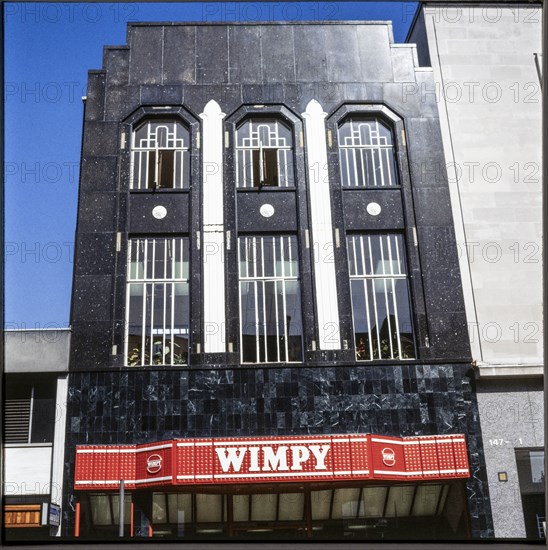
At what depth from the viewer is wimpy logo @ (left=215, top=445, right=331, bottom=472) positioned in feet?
41.4

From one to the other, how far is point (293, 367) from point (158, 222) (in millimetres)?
3598

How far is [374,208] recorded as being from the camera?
1445 centimetres

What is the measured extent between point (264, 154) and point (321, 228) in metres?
1.85

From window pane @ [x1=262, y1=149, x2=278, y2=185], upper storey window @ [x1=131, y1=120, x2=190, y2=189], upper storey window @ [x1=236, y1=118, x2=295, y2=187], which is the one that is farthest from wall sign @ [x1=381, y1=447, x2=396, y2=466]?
upper storey window @ [x1=131, y1=120, x2=190, y2=189]

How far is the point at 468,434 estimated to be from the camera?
13.1m

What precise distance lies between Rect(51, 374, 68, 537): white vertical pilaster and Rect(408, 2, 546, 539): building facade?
7.01 m

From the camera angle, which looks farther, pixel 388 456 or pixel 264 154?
pixel 264 154

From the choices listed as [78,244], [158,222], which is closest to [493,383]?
[158,222]

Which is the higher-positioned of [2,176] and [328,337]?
[2,176]

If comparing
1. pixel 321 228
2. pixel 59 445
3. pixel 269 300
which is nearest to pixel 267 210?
pixel 321 228

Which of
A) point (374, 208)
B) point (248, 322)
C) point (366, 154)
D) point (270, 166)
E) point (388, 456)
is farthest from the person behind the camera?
point (366, 154)

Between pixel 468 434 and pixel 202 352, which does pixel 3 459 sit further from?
pixel 468 434

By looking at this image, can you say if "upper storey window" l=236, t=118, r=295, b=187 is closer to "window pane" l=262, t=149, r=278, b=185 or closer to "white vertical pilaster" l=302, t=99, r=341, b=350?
"window pane" l=262, t=149, r=278, b=185

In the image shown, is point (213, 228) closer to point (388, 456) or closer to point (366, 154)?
point (366, 154)
